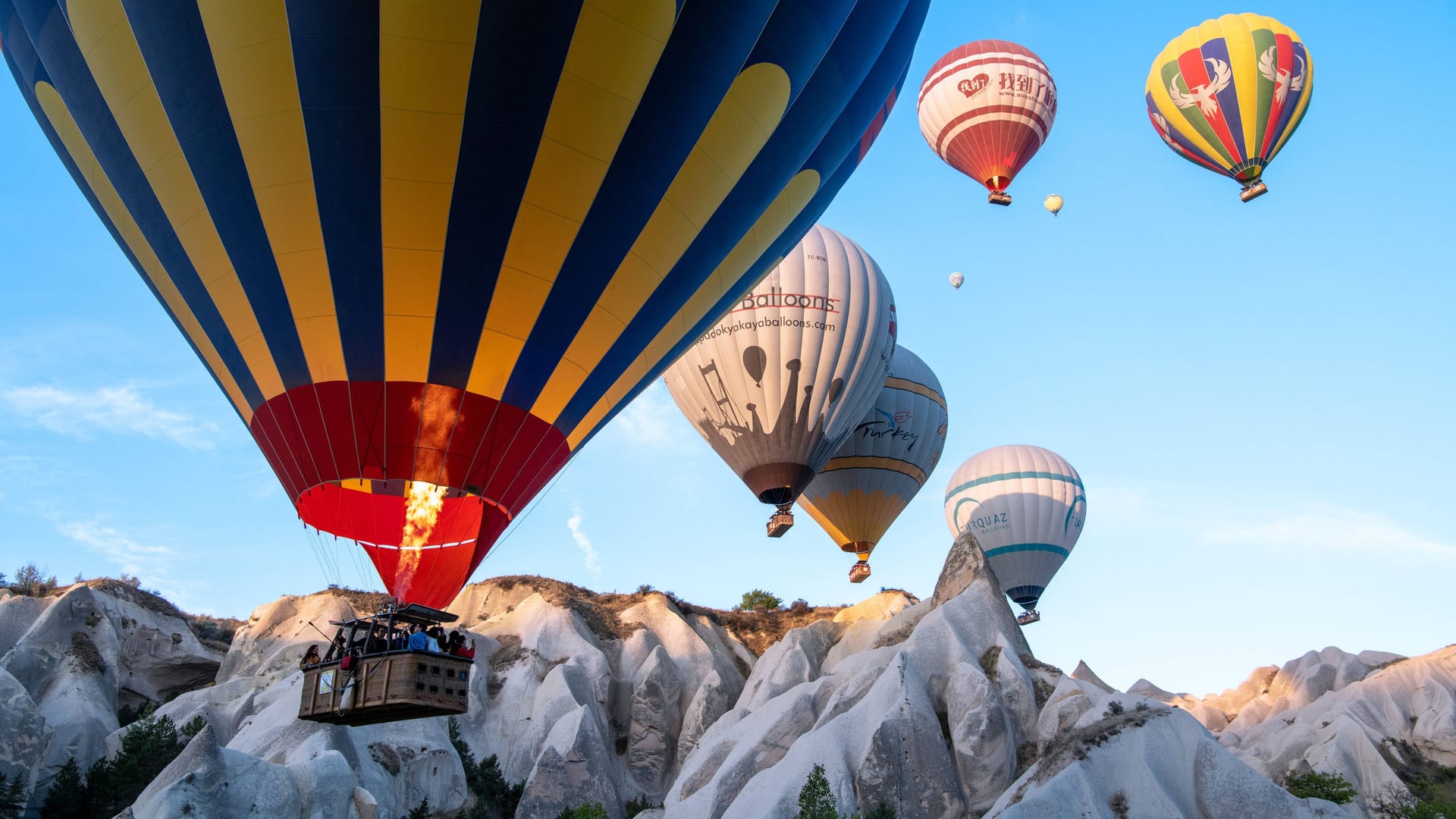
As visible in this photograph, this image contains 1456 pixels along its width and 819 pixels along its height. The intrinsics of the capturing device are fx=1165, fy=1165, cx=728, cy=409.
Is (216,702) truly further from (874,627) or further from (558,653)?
(874,627)

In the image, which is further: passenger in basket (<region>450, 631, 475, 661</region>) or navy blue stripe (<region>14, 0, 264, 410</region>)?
navy blue stripe (<region>14, 0, 264, 410</region>)

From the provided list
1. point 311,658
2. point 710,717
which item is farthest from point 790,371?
point 311,658

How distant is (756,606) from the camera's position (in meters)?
44.2

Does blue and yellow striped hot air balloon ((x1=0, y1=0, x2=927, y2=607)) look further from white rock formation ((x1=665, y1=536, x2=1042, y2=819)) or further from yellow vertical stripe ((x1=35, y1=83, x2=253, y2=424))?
white rock formation ((x1=665, y1=536, x2=1042, y2=819))

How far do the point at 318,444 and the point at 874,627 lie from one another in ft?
84.3

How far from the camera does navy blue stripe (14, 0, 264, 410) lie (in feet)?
46.1

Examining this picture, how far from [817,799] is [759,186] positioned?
12.5m

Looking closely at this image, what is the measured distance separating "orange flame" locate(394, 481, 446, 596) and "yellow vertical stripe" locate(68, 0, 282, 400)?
219cm

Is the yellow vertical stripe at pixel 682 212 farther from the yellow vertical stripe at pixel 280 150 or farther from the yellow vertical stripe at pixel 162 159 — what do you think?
the yellow vertical stripe at pixel 162 159

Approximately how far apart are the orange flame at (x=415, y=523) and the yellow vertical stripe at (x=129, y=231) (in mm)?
2629

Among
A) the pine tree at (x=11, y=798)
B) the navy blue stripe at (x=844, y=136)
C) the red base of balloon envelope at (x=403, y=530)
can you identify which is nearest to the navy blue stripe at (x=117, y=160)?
the red base of balloon envelope at (x=403, y=530)

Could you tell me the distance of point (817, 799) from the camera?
22672 mm

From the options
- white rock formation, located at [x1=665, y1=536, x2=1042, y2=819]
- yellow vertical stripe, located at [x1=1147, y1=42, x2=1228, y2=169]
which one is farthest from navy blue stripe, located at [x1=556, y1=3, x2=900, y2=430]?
yellow vertical stripe, located at [x1=1147, y1=42, x2=1228, y2=169]

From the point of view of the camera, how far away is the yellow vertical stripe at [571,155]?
→ 43.9 ft
